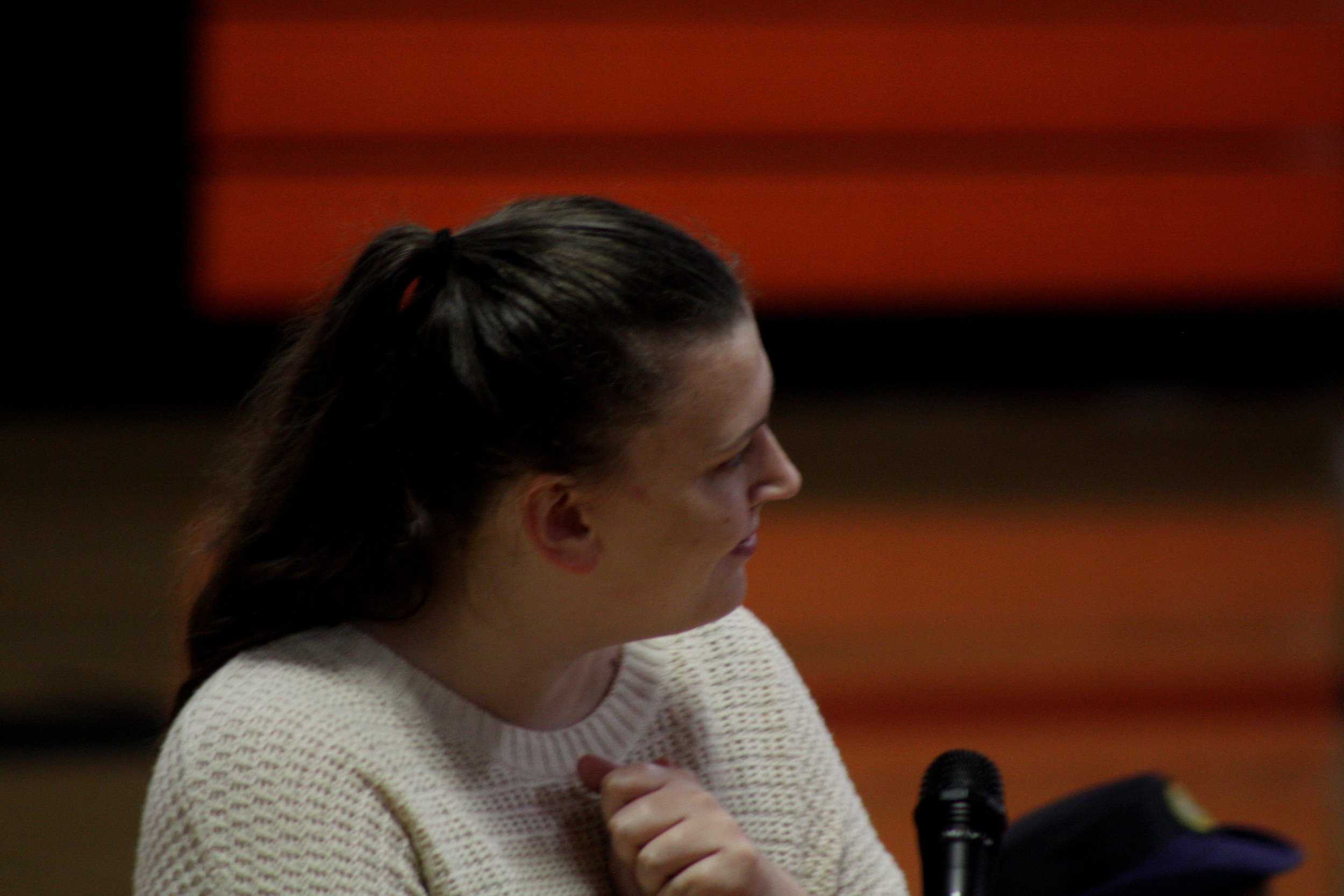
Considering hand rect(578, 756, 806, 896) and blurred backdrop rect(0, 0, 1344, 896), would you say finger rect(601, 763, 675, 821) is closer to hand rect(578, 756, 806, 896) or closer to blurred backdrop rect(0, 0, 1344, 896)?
hand rect(578, 756, 806, 896)

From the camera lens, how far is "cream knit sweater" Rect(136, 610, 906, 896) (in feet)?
3.22

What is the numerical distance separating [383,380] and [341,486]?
0.30 ft

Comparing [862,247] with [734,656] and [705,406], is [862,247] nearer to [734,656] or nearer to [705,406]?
[734,656]

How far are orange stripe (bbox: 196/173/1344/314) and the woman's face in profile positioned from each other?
4.27 metres

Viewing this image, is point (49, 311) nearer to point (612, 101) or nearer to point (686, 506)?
point (612, 101)

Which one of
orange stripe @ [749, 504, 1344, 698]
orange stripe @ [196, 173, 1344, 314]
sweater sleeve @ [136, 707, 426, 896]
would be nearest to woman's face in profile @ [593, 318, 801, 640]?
sweater sleeve @ [136, 707, 426, 896]

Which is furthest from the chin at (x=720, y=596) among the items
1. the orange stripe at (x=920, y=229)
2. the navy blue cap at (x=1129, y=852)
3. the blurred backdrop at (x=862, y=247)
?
the orange stripe at (x=920, y=229)

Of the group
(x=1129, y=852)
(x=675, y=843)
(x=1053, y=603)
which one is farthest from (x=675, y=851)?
(x=1053, y=603)

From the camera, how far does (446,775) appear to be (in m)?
1.06

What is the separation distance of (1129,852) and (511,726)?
57 cm

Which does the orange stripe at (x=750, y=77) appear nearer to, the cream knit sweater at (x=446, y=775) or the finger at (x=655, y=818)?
the cream knit sweater at (x=446, y=775)

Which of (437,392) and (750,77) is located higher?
(750,77)

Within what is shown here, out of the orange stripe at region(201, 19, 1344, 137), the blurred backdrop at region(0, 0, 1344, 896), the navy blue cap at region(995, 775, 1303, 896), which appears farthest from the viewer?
the orange stripe at region(201, 19, 1344, 137)

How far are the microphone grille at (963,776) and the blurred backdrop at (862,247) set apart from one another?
A: 108 inches
